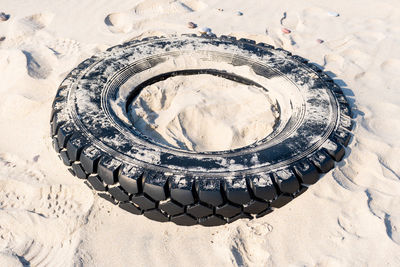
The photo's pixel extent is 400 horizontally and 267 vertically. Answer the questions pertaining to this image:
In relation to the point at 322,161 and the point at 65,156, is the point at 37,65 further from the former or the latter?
the point at 322,161

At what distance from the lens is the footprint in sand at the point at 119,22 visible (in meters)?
4.00

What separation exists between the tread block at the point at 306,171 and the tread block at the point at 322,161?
0.14 ft

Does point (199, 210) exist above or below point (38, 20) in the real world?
above

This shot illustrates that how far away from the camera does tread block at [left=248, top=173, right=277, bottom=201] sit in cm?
191

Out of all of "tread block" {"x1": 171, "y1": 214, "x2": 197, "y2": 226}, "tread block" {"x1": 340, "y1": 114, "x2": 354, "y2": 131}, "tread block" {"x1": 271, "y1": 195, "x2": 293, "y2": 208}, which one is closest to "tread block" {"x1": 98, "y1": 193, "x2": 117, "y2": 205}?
"tread block" {"x1": 171, "y1": 214, "x2": 197, "y2": 226}

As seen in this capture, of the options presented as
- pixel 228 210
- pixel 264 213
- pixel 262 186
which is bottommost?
pixel 264 213

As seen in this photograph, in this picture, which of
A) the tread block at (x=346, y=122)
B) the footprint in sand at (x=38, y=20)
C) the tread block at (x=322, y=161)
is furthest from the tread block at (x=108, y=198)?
the footprint in sand at (x=38, y=20)

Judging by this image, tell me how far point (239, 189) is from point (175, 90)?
4.59 ft

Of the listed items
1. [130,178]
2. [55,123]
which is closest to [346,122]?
[130,178]

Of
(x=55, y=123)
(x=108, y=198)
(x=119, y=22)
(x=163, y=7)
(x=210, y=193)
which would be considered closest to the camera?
(x=210, y=193)

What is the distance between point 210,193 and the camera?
1871 millimetres

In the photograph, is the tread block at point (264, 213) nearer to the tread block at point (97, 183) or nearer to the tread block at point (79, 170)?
the tread block at point (97, 183)

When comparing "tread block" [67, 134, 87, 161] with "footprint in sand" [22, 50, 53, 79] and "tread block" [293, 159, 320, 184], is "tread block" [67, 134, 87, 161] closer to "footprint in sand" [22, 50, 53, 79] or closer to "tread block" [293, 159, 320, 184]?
"tread block" [293, 159, 320, 184]

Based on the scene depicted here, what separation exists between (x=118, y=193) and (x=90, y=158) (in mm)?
264
